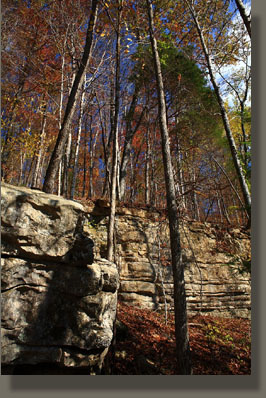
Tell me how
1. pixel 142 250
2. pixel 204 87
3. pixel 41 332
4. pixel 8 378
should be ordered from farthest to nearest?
pixel 204 87 < pixel 142 250 < pixel 41 332 < pixel 8 378

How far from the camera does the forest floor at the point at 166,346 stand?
15.1 feet

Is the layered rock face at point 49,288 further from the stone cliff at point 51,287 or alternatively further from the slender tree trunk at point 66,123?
the slender tree trunk at point 66,123

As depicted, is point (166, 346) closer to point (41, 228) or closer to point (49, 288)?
point (49, 288)

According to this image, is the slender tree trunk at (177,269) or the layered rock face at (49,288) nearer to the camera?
the layered rock face at (49,288)

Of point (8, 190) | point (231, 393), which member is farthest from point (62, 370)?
point (8, 190)

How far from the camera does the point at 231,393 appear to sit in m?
3.09

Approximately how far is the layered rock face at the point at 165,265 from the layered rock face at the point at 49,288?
3.42 m

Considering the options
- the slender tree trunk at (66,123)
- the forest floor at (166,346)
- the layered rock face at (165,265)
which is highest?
the slender tree trunk at (66,123)

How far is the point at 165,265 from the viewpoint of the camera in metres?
7.98

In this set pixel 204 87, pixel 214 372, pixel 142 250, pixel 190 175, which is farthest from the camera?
Result: pixel 190 175

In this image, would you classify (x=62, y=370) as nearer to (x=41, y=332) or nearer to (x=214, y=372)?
(x=41, y=332)

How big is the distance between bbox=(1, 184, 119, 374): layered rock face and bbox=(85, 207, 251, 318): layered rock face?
11.2 feet

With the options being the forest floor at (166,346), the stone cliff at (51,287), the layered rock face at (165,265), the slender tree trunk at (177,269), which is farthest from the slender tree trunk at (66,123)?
the forest floor at (166,346)

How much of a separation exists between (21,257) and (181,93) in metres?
9.75
